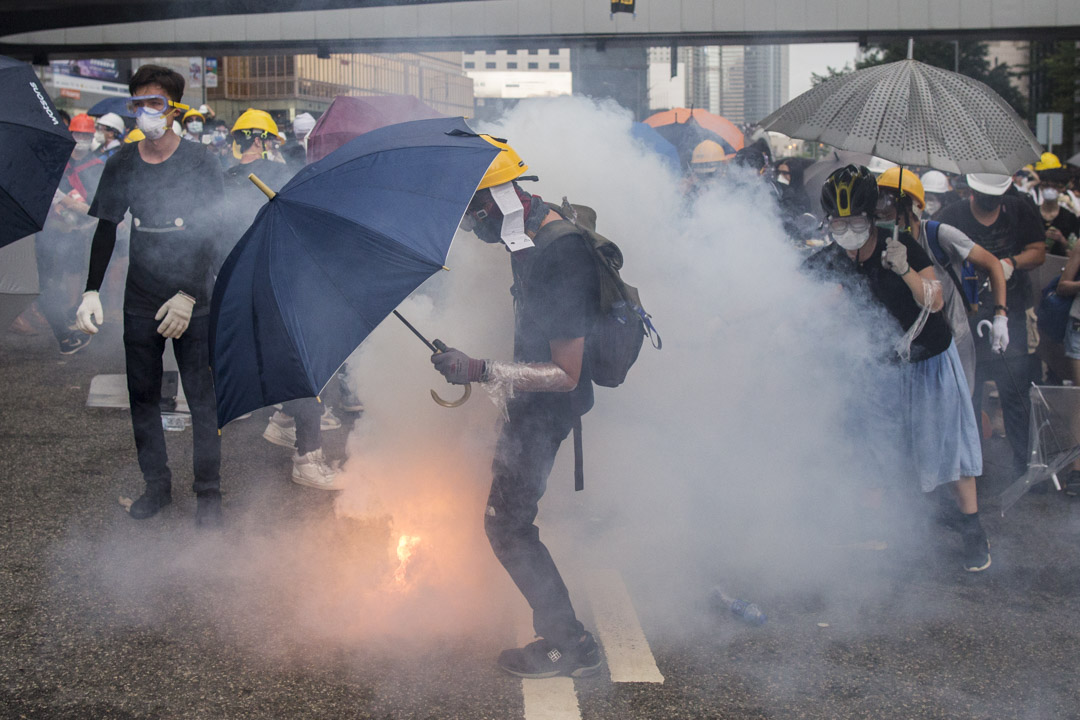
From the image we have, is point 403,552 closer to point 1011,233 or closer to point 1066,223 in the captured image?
point 1011,233

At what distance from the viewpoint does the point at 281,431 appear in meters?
6.04

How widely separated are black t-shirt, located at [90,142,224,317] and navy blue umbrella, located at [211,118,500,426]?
5.06ft

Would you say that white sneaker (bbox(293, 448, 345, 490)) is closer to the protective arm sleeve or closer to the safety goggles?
the protective arm sleeve

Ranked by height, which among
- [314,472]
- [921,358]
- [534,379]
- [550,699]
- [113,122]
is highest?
[113,122]

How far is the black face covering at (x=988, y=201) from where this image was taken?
540 centimetres

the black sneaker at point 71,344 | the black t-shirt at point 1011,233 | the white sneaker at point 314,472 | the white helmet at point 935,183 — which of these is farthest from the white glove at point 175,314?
the white helmet at point 935,183

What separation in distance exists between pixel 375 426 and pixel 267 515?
1.14m

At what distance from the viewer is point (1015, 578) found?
4094 millimetres

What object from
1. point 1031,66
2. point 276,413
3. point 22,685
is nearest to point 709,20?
point 276,413

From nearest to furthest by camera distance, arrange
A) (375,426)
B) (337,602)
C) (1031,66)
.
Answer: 1. (337,602)
2. (375,426)
3. (1031,66)

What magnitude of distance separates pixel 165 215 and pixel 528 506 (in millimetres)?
2234

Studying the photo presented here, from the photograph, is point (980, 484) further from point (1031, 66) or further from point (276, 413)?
point (1031, 66)

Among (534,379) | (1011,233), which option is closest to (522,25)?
(1011,233)

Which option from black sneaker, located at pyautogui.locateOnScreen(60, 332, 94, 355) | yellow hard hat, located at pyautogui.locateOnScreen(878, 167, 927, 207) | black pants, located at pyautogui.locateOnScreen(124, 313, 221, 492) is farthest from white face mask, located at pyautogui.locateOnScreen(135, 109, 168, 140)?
black sneaker, located at pyautogui.locateOnScreen(60, 332, 94, 355)
